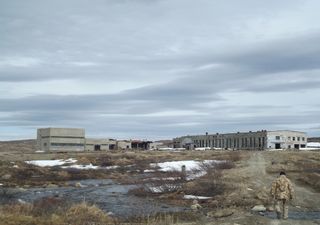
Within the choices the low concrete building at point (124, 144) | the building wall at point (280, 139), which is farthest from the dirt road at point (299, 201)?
the low concrete building at point (124, 144)

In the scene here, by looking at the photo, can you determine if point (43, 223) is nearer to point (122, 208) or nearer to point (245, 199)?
point (122, 208)

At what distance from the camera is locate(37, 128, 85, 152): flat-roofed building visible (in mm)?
150000

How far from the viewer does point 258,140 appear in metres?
170

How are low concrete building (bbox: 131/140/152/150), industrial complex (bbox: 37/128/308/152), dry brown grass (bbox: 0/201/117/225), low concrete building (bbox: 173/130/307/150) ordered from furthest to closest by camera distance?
low concrete building (bbox: 131/140/152/150), low concrete building (bbox: 173/130/307/150), industrial complex (bbox: 37/128/308/152), dry brown grass (bbox: 0/201/117/225)

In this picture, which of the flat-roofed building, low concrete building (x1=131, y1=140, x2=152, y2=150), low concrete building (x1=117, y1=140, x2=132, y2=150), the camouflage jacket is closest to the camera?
the camouflage jacket

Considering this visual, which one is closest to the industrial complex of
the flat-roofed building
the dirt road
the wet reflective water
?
the flat-roofed building

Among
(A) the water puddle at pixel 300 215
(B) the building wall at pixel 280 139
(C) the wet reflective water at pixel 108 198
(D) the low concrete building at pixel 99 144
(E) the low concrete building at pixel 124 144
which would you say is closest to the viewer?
(A) the water puddle at pixel 300 215

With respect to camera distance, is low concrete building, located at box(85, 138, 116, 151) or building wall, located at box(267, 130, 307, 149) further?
building wall, located at box(267, 130, 307, 149)

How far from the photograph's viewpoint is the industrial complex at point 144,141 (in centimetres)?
15162

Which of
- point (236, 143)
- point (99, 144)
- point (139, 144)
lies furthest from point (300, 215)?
point (139, 144)

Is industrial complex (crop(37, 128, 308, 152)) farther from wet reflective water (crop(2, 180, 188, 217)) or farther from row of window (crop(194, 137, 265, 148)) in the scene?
wet reflective water (crop(2, 180, 188, 217))

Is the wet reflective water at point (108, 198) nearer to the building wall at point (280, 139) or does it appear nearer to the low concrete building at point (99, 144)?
the low concrete building at point (99, 144)

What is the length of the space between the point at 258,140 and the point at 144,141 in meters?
43.3

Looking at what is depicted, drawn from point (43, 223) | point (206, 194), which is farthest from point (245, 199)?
point (43, 223)
